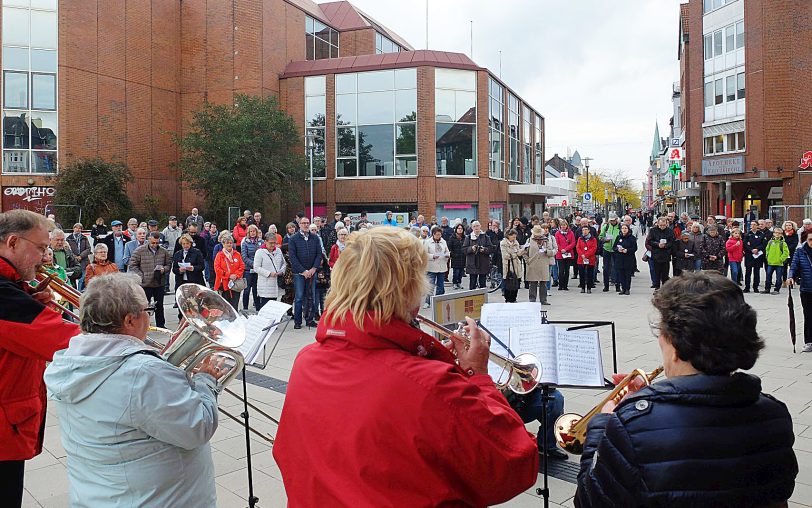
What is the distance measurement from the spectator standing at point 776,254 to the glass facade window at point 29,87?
2857 cm

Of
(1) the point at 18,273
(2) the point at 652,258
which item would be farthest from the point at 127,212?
(1) the point at 18,273

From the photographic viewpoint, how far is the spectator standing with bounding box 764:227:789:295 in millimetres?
16078

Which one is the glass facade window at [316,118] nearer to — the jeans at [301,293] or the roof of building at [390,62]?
the roof of building at [390,62]

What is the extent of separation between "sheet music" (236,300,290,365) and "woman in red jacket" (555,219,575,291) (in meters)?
12.9

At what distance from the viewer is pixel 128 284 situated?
2.73 m

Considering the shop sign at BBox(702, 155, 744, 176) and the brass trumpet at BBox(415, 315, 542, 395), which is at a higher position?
the shop sign at BBox(702, 155, 744, 176)

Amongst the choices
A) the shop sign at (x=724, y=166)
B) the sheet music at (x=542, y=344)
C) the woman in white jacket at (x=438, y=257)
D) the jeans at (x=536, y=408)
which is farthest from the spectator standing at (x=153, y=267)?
the shop sign at (x=724, y=166)

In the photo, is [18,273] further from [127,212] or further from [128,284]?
[127,212]

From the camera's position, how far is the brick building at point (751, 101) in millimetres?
34312

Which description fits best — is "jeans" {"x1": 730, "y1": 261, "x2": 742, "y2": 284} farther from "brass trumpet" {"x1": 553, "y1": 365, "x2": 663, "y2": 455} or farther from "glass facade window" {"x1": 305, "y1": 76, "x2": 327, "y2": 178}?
"glass facade window" {"x1": 305, "y1": 76, "x2": 327, "y2": 178}

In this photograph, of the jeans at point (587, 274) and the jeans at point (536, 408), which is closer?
the jeans at point (536, 408)

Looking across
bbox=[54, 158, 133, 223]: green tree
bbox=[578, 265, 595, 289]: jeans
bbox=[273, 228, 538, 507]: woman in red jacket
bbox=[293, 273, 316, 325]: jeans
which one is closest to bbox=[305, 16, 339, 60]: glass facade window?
bbox=[54, 158, 133, 223]: green tree

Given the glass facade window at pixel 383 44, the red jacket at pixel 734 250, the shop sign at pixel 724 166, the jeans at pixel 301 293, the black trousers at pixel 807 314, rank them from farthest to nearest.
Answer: the glass facade window at pixel 383 44
the shop sign at pixel 724 166
the red jacket at pixel 734 250
the jeans at pixel 301 293
the black trousers at pixel 807 314

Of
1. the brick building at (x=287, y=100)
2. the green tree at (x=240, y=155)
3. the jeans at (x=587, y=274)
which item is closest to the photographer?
the jeans at (x=587, y=274)
